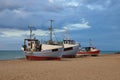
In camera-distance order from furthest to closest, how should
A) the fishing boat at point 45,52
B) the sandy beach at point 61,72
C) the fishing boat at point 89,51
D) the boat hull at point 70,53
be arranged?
the fishing boat at point 89,51, the boat hull at point 70,53, the fishing boat at point 45,52, the sandy beach at point 61,72

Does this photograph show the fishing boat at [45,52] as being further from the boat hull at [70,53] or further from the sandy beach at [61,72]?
the sandy beach at [61,72]

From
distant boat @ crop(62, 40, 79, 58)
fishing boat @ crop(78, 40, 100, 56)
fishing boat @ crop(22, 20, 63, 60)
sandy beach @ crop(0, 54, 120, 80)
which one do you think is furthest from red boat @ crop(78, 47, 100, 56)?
sandy beach @ crop(0, 54, 120, 80)

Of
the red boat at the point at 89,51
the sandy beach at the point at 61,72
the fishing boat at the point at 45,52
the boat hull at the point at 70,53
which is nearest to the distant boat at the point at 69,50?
the boat hull at the point at 70,53

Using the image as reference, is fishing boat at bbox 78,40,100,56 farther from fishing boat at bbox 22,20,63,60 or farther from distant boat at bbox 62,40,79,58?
fishing boat at bbox 22,20,63,60

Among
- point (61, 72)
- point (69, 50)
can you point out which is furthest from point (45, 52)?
point (61, 72)

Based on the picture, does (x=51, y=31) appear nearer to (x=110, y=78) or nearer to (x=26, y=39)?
(x=26, y=39)

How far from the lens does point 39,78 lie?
61.1 ft

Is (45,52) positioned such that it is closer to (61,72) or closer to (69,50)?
(69,50)

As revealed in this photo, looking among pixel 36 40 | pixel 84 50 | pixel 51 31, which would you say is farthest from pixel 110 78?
pixel 84 50

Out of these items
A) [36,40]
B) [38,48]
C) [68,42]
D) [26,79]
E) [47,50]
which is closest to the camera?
[26,79]

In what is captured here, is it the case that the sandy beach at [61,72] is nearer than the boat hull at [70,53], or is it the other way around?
the sandy beach at [61,72]

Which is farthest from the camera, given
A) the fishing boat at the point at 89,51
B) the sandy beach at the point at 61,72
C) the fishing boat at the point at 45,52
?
the fishing boat at the point at 89,51

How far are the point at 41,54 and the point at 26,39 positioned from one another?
394 inches

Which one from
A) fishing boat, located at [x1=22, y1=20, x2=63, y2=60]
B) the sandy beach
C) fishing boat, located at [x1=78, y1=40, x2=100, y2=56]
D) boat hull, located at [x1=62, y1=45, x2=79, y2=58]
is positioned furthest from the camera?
fishing boat, located at [x1=78, y1=40, x2=100, y2=56]
